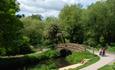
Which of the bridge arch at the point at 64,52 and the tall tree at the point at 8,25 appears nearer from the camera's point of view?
the tall tree at the point at 8,25

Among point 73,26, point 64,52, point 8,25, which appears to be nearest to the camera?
point 8,25

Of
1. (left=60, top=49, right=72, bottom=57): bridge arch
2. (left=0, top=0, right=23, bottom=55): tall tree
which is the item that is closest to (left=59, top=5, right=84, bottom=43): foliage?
(left=60, top=49, right=72, bottom=57): bridge arch

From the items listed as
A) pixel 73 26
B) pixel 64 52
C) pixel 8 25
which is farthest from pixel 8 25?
pixel 73 26

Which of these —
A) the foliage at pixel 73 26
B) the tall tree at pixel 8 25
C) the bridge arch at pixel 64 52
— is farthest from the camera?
the foliage at pixel 73 26

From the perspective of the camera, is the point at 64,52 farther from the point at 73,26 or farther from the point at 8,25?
the point at 8,25

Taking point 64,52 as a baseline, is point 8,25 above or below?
above

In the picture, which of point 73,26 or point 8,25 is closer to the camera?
point 8,25

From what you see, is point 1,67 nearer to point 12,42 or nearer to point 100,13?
point 12,42

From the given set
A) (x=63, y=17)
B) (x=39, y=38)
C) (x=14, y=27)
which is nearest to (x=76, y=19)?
(x=63, y=17)

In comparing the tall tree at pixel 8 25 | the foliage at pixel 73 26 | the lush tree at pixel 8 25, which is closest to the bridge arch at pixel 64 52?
the foliage at pixel 73 26

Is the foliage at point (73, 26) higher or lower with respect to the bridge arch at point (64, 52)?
higher

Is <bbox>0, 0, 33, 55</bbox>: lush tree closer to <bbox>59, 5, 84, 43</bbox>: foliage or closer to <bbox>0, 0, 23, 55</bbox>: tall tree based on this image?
<bbox>0, 0, 23, 55</bbox>: tall tree

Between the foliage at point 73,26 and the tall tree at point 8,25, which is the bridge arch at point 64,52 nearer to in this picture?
the foliage at point 73,26

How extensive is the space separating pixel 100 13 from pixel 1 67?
101 feet
